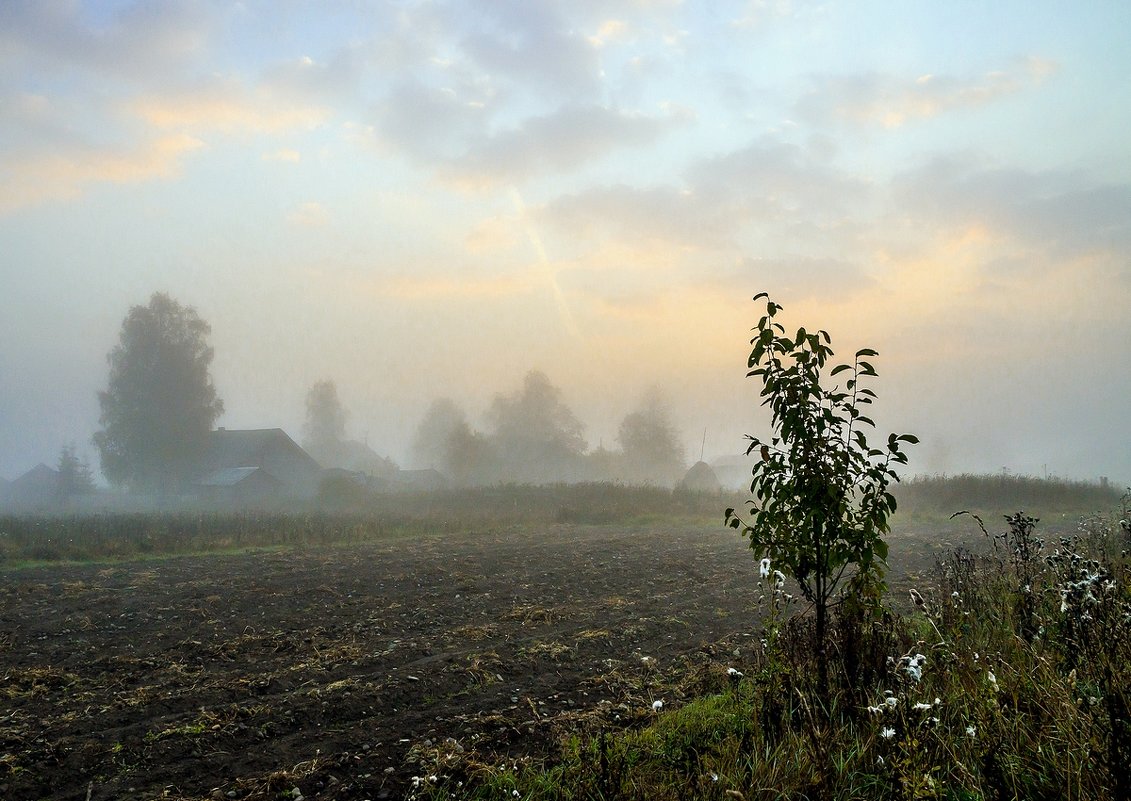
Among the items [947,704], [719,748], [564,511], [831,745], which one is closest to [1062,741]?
[947,704]

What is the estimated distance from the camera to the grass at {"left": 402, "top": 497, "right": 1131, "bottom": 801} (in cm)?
343

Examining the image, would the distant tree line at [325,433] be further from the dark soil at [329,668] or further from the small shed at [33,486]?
the dark soil at [329,668]

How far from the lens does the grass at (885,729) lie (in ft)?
11.2

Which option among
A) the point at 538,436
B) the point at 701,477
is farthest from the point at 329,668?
the point at 538,436

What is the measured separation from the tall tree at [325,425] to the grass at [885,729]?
90.1 m

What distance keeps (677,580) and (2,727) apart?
10534mm

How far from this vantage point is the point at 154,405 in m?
53.6

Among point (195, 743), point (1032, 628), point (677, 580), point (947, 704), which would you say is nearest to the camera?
point (947, 704)

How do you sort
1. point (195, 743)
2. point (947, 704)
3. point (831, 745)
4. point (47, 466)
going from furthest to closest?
point (47, 466) < point (195, 743) < point (947, 704) < point (831, 745)

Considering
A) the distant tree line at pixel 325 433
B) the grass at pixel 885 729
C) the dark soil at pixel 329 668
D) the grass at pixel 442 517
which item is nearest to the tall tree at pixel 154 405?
the distant tree line at pixel 325 433

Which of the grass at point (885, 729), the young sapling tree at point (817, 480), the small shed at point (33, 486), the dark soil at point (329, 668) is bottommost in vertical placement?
the small shed at point (33, 486)

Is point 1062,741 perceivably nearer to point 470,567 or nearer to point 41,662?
point 41,662

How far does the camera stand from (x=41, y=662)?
25.7 ft

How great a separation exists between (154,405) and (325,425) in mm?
36820
